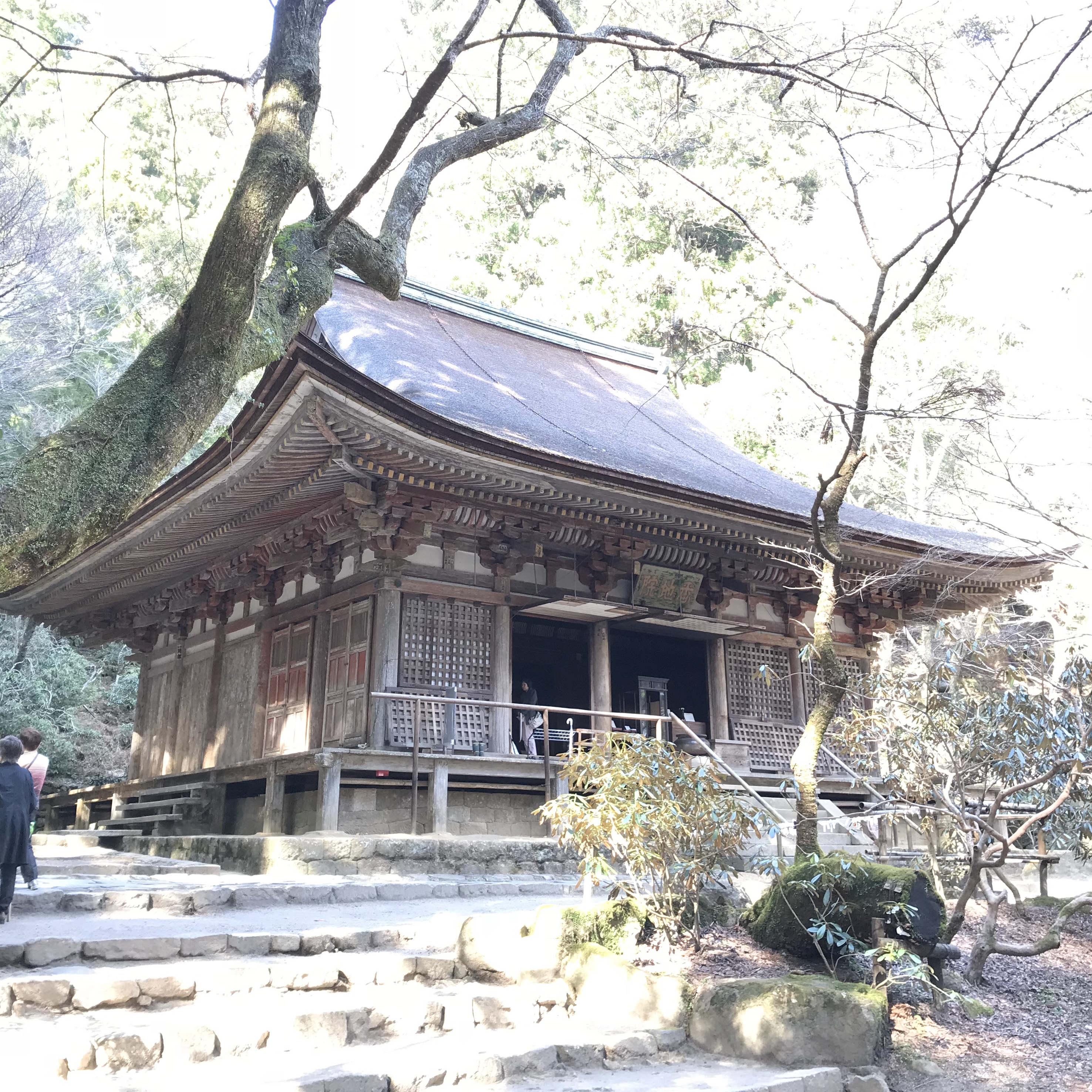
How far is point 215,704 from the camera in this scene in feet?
45.2

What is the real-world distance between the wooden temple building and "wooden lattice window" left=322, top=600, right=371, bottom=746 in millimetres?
45

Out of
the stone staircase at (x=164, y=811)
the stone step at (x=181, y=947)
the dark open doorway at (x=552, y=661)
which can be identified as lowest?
the stone step at (x=181, y=947)

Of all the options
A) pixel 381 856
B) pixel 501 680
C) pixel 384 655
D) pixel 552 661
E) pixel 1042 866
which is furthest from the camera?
pixel 552 661

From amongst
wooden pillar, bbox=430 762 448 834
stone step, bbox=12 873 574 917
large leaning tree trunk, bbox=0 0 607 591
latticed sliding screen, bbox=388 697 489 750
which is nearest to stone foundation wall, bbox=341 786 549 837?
wooden pillar, bbox=430 762 448 834

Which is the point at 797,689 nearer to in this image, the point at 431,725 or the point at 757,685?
the point at 757,685

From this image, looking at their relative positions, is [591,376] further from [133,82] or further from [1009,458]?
[133,82]

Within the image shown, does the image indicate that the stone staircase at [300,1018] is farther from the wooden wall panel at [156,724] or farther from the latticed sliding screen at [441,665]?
the wooden wall panel at [156,724]

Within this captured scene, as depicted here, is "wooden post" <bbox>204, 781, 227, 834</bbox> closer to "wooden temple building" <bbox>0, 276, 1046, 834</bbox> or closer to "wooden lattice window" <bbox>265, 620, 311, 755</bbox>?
"wooden temple building" <bbox>0, 276, 1046, 834</bbox>

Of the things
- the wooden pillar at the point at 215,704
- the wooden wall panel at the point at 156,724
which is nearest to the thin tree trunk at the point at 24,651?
Result: the wooden wall panel at the point at 156,724

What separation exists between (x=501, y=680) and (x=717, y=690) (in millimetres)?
3732

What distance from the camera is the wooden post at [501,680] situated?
11188 mm

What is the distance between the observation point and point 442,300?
17.3 metres

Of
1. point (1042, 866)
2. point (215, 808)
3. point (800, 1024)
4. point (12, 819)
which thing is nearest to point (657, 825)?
point (800, 1024)

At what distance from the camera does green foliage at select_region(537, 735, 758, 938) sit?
18.4ft
